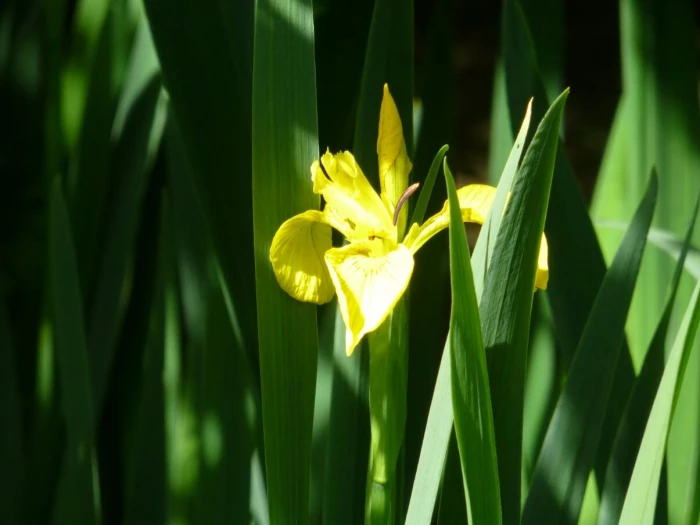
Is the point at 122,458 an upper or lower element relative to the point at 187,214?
lower

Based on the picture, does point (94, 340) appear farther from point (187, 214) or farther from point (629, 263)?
point (629, 263)

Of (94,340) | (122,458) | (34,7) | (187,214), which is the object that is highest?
(34,7)

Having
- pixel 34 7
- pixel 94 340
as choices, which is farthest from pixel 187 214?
pixel 34 7

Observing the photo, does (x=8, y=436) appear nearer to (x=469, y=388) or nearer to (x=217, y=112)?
(x=217, y=112)

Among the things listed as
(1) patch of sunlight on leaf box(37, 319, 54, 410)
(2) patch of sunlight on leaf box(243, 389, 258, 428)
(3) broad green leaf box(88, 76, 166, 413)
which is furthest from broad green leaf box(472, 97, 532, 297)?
(1) patch of sunlight on leaf box(37, 319, 54, 410)

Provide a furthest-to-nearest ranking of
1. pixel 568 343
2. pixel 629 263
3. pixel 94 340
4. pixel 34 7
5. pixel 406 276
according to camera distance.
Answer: pixel 34 7, pixel 94 340, pixel 568 343, pixel 629 263, pixel 406 276

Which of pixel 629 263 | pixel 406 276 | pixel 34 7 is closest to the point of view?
pixel 406 276

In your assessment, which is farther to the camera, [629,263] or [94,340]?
[94,340]
